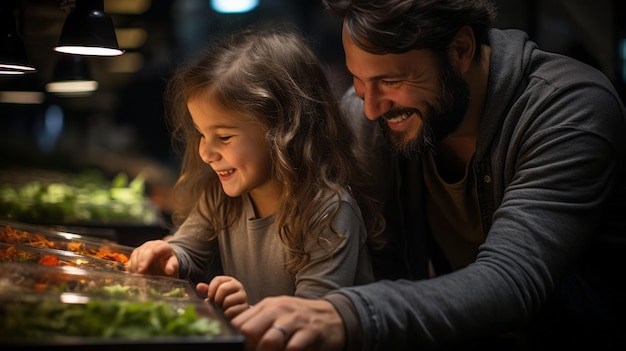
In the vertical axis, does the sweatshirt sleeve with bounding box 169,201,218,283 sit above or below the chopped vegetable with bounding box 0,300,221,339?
below

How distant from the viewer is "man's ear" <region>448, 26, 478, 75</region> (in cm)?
156

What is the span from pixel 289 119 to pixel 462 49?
44 cm

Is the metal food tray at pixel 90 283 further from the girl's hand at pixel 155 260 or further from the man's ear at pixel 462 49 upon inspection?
the man's ear at pixel 462 49

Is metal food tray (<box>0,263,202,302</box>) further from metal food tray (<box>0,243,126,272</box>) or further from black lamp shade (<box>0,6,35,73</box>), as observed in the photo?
black lamp shade (<box>0,6,35,73</box>)

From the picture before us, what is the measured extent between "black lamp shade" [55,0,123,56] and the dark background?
9 cm

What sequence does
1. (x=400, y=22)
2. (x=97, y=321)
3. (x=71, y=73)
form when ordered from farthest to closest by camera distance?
(x=71, y=73) → (x=400, y=22) → (x=97, y=321)

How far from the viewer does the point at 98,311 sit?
1056mm

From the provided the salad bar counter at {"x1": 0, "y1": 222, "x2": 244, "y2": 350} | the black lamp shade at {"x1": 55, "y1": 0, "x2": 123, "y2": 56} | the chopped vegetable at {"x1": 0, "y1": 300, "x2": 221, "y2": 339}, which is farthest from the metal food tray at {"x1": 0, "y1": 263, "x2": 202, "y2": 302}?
the black lamp shade at {"x1": 55, "y1": 0, "x2": 123, "y2": 56}

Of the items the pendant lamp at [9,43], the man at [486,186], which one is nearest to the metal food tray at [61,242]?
the pendant lamp at [9,43]

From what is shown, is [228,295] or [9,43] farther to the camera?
[9,43]

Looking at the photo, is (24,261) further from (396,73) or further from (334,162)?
(396,73)

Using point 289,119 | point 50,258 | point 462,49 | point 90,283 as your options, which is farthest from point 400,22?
point 50,258

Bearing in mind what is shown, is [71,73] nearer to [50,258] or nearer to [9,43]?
[9,43]

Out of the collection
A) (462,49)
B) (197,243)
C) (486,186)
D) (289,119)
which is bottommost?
(197,243)
